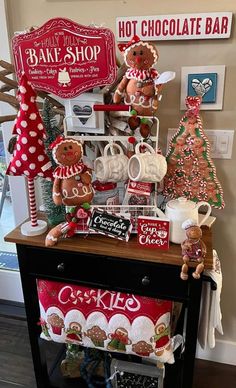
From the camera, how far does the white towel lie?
117 centimetres

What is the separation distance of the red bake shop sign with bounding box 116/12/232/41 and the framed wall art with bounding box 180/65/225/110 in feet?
0.37

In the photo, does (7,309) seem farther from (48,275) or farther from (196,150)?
(196,150)

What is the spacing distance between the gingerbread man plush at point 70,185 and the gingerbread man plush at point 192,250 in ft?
1.13

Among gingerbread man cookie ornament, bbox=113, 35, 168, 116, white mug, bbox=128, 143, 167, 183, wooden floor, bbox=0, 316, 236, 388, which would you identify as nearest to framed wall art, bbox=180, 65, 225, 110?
gingerbread man cookie ornament, bbox=113, 35, 168, 116

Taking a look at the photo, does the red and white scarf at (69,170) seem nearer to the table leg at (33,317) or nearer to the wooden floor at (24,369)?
the table leg at (33,317)

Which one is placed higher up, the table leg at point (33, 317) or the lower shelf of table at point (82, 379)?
the table leg at point (33, 317)

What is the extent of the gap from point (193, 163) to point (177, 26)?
1.65ft

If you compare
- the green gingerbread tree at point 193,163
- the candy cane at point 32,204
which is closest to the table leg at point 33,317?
the candy cane at point 32,204

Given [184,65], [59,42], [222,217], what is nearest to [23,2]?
[59,42]

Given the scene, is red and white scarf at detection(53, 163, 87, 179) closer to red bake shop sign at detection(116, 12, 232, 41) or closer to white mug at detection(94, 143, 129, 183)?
white mug at detection(94, 143, 129, 183)

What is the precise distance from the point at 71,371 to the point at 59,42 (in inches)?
55.3

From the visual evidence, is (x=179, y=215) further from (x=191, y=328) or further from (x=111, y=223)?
(x=191, y=328)

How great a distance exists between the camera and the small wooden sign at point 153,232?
1129 millimetres

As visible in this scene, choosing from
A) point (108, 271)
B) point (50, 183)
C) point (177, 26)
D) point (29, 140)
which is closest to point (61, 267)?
point (108, 271)
